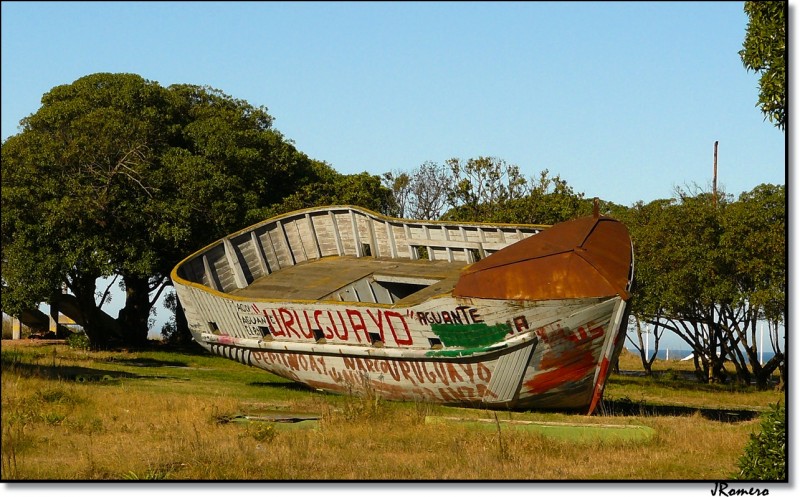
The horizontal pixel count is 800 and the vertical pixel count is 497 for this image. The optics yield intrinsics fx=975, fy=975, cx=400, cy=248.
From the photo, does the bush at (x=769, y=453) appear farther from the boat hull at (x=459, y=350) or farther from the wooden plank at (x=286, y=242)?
the wooden plank at (x=286, y=242)

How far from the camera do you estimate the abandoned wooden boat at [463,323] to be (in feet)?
59.7

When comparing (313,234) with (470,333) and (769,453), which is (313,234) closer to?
(470,333)

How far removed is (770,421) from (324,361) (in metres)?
11.6

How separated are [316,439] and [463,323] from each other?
15.1 ft

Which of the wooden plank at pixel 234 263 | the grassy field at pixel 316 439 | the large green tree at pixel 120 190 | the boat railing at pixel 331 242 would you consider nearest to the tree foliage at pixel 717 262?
the boat railing at pixel 331 242

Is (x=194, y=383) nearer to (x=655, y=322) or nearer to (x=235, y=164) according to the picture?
(x=235, y=164)

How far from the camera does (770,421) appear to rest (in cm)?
1141

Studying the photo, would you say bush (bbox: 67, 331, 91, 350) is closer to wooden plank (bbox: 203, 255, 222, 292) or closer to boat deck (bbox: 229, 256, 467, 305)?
wooden plank (bbox: 203, 255, 222, 292)

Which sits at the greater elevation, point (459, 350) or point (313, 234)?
point (313, 234)

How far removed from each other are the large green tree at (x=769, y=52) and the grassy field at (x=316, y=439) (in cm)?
492

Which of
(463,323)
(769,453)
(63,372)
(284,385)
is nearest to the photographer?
(769,453)

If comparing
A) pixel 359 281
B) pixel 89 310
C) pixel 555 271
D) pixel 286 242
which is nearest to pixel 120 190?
pixel 89 310

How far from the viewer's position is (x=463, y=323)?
18703mm

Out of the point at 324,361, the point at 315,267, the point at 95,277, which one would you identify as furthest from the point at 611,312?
the point at 95,277
